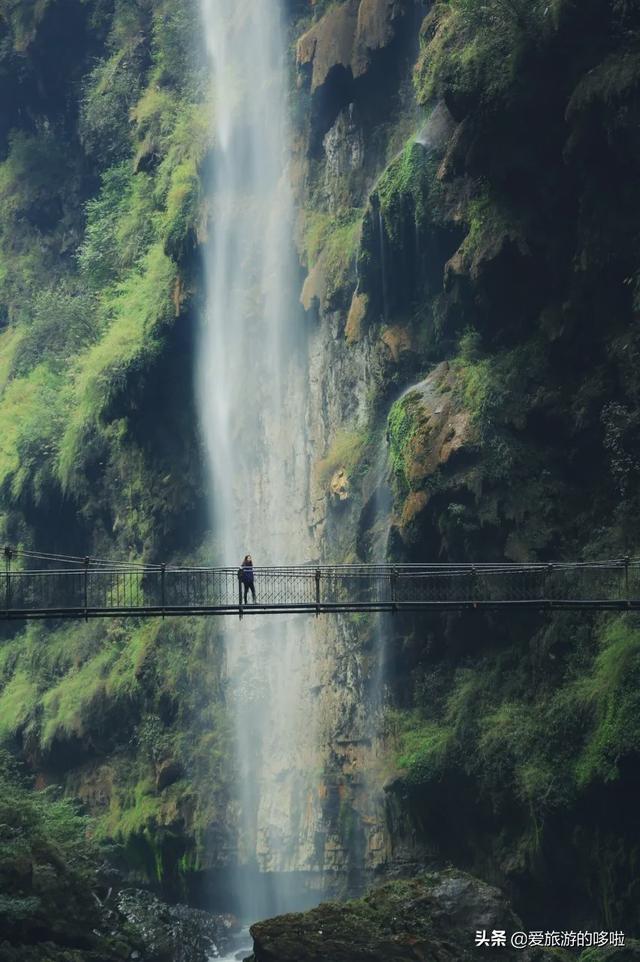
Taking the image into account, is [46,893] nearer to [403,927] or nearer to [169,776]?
[403,927]

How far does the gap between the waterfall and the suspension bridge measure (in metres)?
1.57

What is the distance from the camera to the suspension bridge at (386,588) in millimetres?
27781

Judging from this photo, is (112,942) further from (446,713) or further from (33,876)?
(446,713)

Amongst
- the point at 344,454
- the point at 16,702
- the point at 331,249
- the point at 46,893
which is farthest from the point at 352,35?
the point at 46,893

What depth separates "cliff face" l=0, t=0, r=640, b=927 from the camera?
32.6m

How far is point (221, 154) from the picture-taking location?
49.3m

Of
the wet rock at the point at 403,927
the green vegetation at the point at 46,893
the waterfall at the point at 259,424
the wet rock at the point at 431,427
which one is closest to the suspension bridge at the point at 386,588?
the waterfall at the point at 259,424

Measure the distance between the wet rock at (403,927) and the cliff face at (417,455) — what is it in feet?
7.85

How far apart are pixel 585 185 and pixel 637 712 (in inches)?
418

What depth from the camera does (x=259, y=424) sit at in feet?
150

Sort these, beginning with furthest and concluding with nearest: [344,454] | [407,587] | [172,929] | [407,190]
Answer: [344,454] < [407,190] < [172,929] < [407,587]

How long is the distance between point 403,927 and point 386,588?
1059cm

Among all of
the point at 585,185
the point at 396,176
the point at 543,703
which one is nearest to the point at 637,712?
the point at 543,703

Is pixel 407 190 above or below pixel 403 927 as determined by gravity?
above
